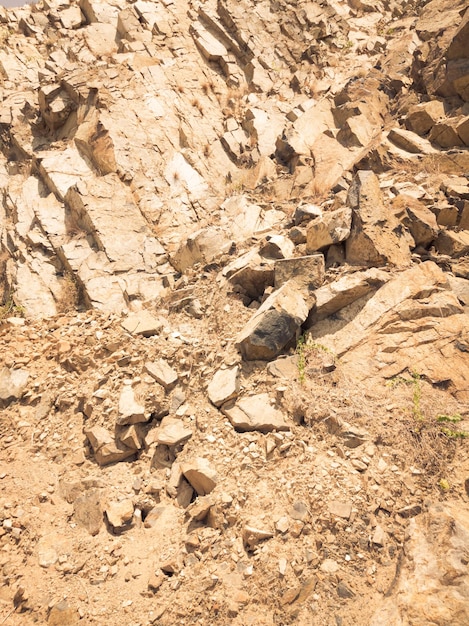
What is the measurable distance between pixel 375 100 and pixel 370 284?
7630 mm

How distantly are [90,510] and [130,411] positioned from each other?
3.89ft

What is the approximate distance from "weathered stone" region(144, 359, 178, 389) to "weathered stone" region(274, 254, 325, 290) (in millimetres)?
2078

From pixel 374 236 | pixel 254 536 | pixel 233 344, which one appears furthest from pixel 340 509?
pixel 374 236

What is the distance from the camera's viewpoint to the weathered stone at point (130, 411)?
4.92 metres

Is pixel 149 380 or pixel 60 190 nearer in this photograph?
pixel 149 380

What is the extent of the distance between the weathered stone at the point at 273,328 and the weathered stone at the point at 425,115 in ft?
20.6

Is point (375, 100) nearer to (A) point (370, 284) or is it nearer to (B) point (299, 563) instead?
(A) point (370, 284)

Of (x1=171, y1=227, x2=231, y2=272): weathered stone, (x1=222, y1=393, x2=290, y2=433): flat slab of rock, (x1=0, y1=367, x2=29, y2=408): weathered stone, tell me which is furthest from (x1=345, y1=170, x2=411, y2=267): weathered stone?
(x1=0, y1=367, x2=29, y2=408): weathered stone

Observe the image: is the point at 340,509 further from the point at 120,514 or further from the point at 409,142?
the point at 409,142

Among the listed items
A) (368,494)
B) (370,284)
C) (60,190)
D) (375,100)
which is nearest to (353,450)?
(368,494)

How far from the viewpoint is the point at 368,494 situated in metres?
3.73

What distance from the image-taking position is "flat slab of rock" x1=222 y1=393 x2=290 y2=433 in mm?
4508

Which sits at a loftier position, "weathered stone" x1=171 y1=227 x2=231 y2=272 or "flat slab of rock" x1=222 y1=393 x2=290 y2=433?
"weathered stone" x1=171 y1=227 x2=231 y2=272

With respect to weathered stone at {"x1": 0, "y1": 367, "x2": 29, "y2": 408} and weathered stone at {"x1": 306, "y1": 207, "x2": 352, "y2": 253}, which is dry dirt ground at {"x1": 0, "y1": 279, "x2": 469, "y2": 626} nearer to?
weathered stone at {"x1": 0, "y1": 367, "x2": 29, "y2": 408}
